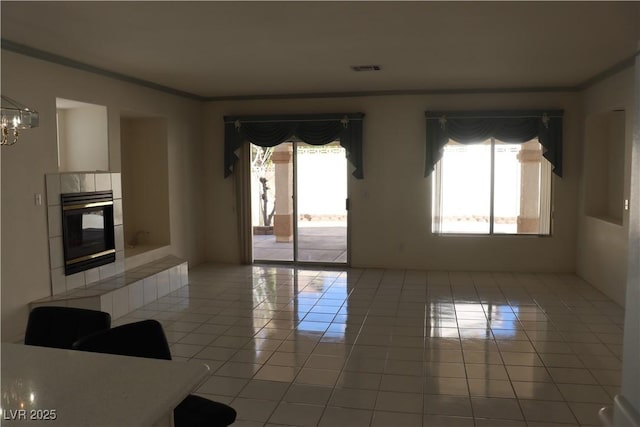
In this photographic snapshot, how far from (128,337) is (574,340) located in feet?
12.7

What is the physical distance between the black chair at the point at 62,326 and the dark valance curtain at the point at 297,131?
213 inches

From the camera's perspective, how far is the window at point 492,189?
7.39m

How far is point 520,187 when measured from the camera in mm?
7445

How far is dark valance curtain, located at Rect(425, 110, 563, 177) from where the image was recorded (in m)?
7.05

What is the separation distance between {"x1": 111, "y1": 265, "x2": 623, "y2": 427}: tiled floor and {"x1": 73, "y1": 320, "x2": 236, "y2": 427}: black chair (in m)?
0.89

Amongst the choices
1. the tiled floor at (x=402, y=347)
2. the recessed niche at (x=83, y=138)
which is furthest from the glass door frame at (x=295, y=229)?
the recessed niche at (x=83, y=138)

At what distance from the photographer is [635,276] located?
1235mm

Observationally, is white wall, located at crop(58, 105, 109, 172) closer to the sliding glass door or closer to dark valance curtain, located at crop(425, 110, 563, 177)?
the sliding glass door

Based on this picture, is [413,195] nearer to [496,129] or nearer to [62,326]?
[496,129]

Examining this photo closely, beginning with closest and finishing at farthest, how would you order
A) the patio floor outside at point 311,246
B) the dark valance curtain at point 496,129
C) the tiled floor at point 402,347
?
the tiled floor at point 402,347 → the dark valance curtain at point 496,129 → the patio floor outside at point 311,246

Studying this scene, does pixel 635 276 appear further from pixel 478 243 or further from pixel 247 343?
pixel 478 243

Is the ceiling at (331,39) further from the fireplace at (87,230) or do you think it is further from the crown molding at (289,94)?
the fireplace at (87,230)

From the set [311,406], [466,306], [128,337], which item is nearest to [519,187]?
[466,306]

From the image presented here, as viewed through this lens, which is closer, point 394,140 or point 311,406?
point 311,406
